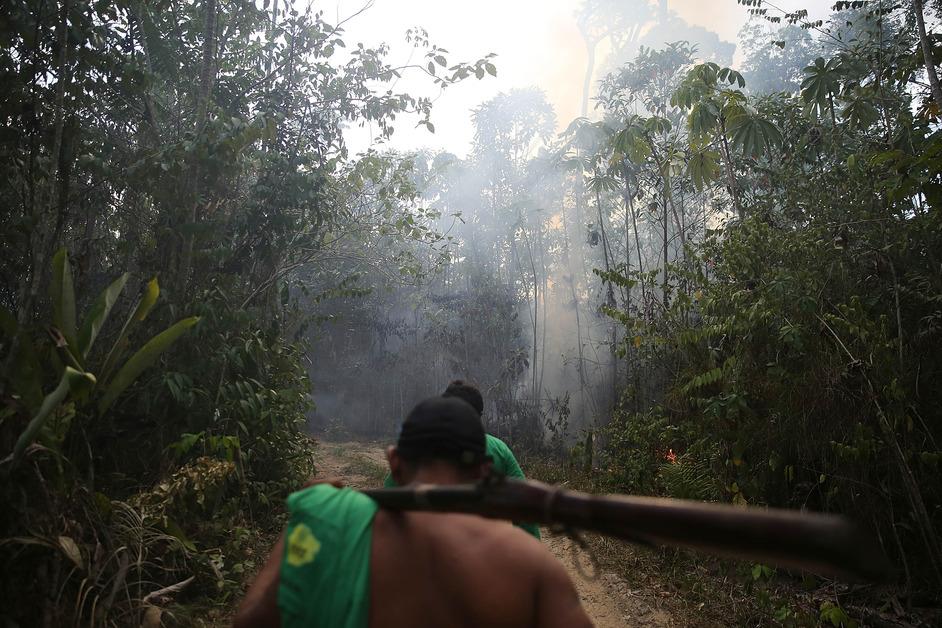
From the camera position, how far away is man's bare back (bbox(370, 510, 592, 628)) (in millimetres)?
1193

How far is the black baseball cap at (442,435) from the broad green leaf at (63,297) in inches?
99.5

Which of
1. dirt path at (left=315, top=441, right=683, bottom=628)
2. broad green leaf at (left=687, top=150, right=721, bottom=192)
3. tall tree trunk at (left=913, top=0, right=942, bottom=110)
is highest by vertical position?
broad green leaf at (left=687, top=150, right=721, bottom=192)

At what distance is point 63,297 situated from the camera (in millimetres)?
3109

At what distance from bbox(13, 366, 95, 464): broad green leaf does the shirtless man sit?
1.65 meters

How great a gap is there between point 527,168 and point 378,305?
6.60 meters

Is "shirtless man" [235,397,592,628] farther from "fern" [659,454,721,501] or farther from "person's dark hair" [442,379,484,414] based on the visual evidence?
"fern" [659,454,721,501]

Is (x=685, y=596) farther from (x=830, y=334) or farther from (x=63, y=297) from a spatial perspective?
(x=63, y=297)

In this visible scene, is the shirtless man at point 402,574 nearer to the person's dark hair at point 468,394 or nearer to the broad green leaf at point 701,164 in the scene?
the person's dark hair at point 468,394

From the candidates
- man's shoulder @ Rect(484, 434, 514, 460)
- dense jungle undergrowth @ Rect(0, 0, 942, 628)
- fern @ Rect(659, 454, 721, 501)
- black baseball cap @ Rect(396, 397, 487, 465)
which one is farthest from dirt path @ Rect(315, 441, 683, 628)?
black baseball cap @ Rect(396, 397, 487, 465)

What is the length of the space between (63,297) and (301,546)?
8.95 ft

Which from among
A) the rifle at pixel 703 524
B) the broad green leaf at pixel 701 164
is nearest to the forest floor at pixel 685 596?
the rifle at pixel 703 524

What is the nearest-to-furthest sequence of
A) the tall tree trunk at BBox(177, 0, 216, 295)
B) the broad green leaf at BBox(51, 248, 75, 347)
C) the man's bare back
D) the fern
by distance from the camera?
the man's bare back
the broad green leaf at BBox(51, 248, 75, 347)
the fern
the tall tree trunk at BBox(177, 0, 216, 295)

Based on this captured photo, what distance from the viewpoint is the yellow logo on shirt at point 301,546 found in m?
1.28

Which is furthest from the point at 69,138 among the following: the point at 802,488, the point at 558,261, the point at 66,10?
the point at 558,261
